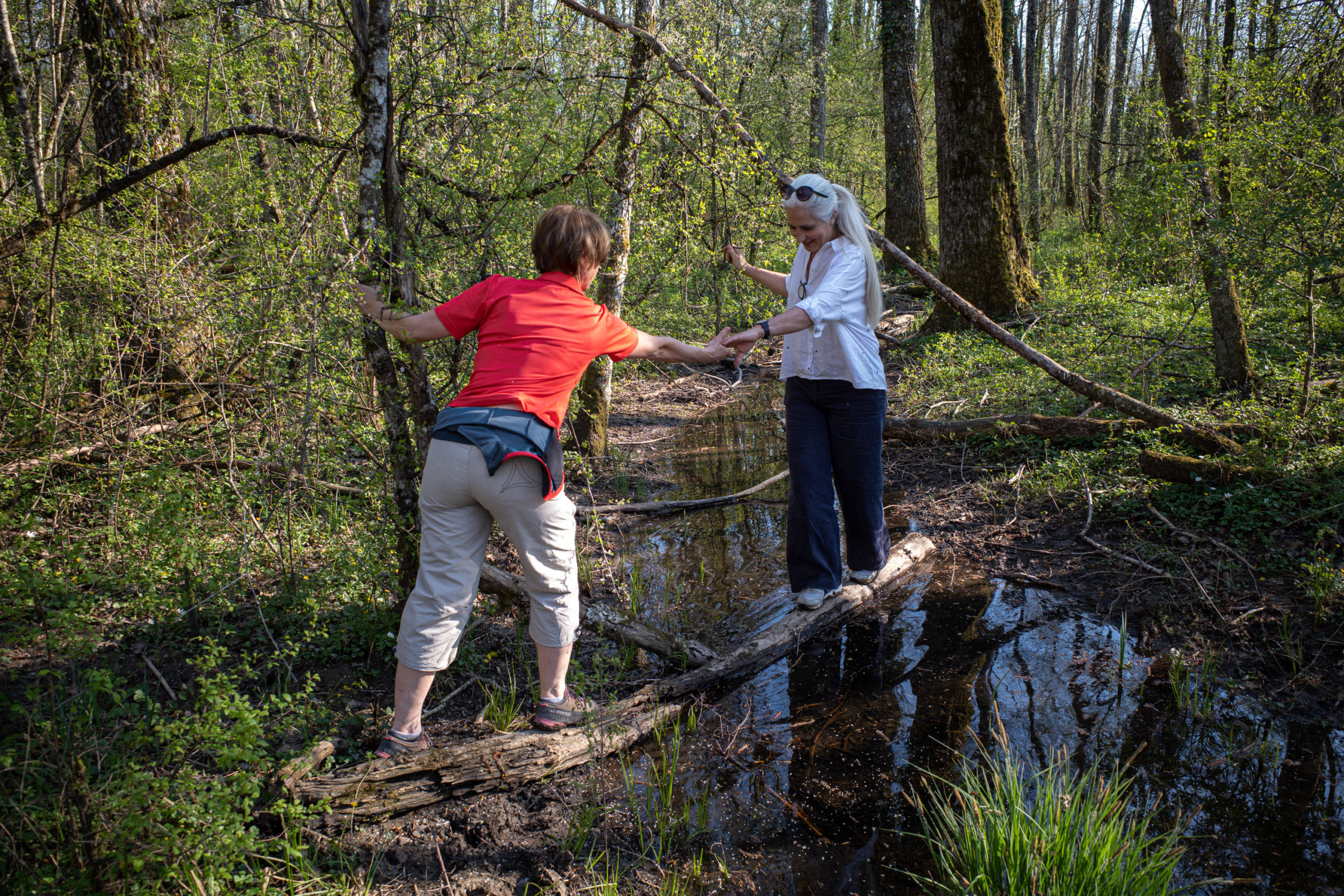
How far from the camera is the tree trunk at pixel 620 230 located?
457 centimetres

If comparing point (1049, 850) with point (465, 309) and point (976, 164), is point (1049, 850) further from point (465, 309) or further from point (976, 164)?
point (976, 164)

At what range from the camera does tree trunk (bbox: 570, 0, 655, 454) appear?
4574mm

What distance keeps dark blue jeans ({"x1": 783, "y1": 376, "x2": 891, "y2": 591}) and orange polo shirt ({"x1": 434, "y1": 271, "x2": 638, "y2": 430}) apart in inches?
61.6

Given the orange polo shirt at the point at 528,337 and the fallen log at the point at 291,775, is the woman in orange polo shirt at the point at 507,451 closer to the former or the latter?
the orange polo shirt at the point at 528,337

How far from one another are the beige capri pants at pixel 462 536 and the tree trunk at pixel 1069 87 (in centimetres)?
1882

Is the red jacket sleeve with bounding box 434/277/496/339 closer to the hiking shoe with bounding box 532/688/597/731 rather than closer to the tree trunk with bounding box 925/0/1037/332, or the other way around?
the hiking shoe with bounding box 532/688/597/731

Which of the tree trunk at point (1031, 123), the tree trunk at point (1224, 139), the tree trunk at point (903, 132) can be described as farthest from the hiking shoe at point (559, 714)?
the tree trunk at point (1031, 123)

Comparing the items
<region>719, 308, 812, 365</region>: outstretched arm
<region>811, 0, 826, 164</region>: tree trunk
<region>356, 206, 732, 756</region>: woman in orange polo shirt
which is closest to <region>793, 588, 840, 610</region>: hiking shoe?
<region>719, 308, 812, 365</region>: outstretched arm

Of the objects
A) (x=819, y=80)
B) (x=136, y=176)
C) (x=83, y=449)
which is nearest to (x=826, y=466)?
(x=136, y=176)

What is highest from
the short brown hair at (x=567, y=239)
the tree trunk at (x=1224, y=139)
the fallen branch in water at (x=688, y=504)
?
the tree trunk at (x=1224, y=139)

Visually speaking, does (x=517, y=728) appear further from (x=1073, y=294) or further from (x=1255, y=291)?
(x=1073, y=294)

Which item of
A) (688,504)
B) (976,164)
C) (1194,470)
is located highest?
(976,164)

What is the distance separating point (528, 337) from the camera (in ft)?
9.18

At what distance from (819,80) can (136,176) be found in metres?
15.6
